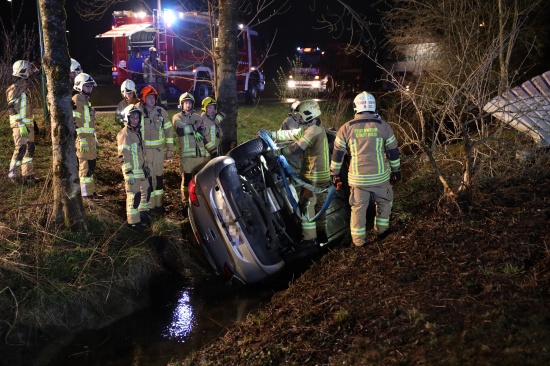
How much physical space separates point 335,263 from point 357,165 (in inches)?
40.8

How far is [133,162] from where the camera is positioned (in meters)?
6.59

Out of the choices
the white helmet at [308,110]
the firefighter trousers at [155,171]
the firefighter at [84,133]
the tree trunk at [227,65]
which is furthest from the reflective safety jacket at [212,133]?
the white helmet at [308,110]

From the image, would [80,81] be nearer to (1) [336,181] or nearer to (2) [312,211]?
(2) [312,211]

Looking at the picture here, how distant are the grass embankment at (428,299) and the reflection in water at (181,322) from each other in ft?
2.89

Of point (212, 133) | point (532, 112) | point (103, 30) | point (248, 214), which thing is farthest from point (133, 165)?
point (103, 30)

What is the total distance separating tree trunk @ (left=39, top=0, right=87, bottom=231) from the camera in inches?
224

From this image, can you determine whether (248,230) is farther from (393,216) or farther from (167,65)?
(167,65)

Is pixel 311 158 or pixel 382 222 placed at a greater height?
pixel 311 158

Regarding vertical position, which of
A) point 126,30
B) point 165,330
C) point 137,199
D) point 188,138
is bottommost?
point 165,330

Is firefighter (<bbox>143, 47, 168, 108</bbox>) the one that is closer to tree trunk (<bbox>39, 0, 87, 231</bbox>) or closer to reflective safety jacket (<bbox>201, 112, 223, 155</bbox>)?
reflective safety jacket (<bbox>201, 112, 223, 155</bbox>)

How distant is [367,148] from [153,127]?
2930 mm

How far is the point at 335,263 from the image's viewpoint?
5.43 m

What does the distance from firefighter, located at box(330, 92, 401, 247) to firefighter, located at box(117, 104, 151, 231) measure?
245 centimetres

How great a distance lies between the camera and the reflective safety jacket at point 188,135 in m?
7.70
